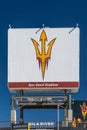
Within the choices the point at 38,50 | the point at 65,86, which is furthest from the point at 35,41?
the point at 65,86

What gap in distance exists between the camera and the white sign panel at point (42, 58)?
7488cm

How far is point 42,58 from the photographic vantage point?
75.4 metres

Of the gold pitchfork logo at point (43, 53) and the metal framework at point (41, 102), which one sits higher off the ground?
the gold pitchfork logo at point (43, 53)

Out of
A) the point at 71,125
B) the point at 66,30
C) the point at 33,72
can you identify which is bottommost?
the point at 71,125

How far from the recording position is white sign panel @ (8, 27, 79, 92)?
2948 inches

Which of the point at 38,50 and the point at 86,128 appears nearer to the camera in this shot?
the point at 86,128

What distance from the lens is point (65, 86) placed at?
73.6m

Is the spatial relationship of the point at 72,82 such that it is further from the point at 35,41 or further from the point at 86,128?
the point at 86,128

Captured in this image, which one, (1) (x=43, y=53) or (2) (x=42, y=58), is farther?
(1) (x=43, y=53)

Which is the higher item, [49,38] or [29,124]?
[49,38]

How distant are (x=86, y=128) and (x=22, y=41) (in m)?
19.3

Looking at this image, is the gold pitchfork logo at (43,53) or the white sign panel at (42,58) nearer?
the white sign panel at (42,58)

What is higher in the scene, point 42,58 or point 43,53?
point 43,53

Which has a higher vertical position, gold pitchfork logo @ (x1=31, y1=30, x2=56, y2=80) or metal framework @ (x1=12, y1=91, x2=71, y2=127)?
gold pitchfork logo @ (x1=31, y1=30, x2=56, y2=80)
